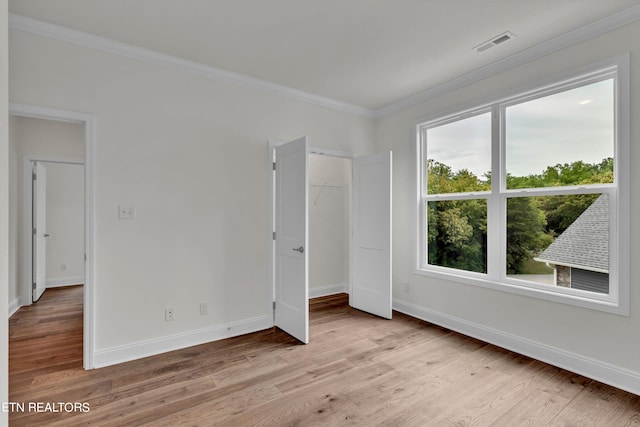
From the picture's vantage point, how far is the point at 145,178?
2.77m

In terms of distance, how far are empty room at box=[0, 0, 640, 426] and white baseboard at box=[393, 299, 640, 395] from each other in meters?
0.02

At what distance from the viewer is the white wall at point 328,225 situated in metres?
4.87

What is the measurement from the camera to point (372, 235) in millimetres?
3908

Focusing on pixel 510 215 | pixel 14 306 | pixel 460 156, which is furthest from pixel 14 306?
pixel 510 215

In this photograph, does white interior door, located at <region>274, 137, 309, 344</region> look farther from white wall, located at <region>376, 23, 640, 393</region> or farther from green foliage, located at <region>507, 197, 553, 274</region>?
green foliage, located at <region>507, 197, 553, 274</region>

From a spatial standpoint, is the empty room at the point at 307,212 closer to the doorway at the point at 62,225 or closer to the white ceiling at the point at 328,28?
the white ceiling at the point at 328,28

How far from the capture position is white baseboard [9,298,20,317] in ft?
12.4

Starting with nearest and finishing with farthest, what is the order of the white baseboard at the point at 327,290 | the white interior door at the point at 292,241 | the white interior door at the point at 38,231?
the white interior door at the point at 292,241 → the white interior door at the point at 38,231 → the white baseboard at the point at 327,290

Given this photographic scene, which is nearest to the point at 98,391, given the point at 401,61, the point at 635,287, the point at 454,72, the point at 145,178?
the point at 145,178

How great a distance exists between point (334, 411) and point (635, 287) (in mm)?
2275

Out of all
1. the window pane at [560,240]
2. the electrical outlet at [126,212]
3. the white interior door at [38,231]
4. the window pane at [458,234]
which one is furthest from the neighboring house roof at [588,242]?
the white interior door at [38,231]

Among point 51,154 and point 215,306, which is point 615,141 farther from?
point 51,154

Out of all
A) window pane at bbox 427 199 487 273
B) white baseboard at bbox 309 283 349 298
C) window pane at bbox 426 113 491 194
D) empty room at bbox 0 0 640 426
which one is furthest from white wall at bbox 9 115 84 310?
window pane at bbox 427 199 487 273

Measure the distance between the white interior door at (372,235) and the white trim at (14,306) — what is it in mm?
4193
